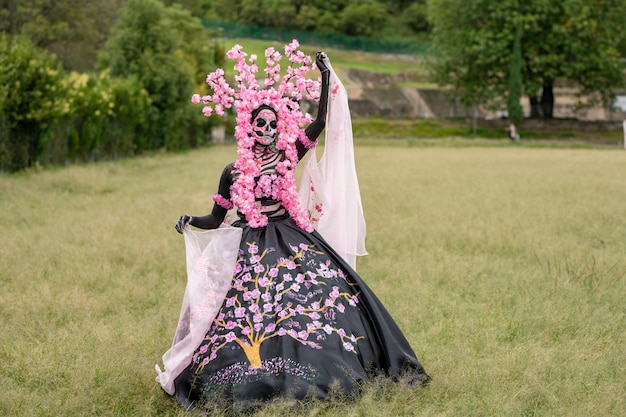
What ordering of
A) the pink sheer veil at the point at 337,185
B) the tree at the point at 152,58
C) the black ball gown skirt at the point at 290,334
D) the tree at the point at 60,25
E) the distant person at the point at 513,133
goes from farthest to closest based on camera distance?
the distant person at the point at 513,133 < the tree at the point at 60,25 < the tree at the point at 152,58 < the pink sheer veil at the point at 337,185 < the black ball gown skirt at the point at 290,334

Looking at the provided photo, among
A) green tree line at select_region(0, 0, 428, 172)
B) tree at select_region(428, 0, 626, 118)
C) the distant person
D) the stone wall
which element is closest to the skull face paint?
green tree line at select_region(0, 0, 428, 172)

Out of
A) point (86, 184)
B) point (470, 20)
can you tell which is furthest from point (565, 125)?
point (86, 184)

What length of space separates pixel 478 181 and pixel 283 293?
18.4 meters

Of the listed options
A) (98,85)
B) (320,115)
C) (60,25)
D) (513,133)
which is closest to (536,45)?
(513,133)

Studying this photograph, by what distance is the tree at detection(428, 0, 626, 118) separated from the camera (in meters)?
50.9

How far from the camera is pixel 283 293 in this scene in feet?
18.9

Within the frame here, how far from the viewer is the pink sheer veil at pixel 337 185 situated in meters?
6.34

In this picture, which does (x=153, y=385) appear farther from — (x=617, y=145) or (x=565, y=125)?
(x=565, y=125)

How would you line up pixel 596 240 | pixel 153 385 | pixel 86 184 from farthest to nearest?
pixel 86 184, pixel 596 240, pixel 153 385

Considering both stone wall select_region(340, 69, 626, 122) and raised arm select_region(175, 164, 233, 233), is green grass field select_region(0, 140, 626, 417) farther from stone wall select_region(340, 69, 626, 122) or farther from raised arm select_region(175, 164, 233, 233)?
stone wall select_region(340, 69, 626, 122)

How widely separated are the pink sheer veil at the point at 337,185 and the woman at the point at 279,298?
9cm

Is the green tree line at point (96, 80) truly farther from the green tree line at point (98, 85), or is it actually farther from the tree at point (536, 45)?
the tree at point (536, 45)

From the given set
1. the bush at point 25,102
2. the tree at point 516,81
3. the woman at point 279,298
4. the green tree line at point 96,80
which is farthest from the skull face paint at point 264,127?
the tree at point 516,81

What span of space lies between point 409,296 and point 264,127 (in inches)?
146
